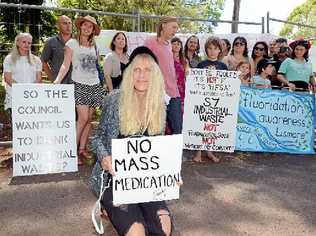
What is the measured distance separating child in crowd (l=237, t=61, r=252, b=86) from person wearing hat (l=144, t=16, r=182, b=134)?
137cm

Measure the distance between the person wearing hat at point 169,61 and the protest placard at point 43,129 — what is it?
119 centimetres

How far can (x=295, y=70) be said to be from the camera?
7480 mm

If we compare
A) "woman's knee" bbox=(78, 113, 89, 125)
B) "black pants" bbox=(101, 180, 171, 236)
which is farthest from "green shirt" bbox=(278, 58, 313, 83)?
"black pants" bbox=(101, 180, 171, 236)

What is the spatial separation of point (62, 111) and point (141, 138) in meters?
2.89

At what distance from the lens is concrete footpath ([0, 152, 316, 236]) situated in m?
4.45

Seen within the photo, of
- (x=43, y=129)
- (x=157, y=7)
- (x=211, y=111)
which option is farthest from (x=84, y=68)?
(x=157, y=7)

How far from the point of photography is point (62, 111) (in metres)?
6.02

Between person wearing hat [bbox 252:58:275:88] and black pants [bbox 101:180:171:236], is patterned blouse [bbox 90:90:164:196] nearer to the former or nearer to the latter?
black pants [bbox 101:180:171:236]

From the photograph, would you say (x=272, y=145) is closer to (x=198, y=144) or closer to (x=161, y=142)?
(x=198, y=144)

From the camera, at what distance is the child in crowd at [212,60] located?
21.9 feet

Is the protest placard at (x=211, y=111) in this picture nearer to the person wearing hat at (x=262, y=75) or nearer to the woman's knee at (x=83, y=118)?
the person wearing hat at (x=262, y=75)

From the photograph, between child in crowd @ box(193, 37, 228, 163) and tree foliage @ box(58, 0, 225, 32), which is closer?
child in crowd @ box(193, 37, 228, 163)

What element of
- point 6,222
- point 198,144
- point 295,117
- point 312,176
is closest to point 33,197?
point 6,222

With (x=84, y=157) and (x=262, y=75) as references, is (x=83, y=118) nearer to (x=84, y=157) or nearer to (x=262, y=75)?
(x=84, y=157)
